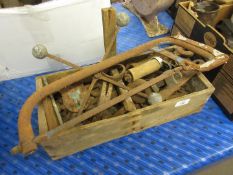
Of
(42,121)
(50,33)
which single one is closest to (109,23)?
(50,33)

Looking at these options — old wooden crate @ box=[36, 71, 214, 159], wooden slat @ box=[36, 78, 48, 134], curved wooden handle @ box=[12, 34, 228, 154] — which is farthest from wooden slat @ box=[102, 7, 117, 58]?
wooden slat @ box=[36, 78, 48, 134]

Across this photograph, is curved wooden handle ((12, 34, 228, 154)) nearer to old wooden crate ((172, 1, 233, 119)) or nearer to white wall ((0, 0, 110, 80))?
old wooden crate ((172, 1, 233, 119))

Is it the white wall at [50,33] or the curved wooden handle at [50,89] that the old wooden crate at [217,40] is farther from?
the white wall at [50,33]

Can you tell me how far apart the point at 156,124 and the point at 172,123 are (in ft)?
0.30

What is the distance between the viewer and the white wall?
998mm

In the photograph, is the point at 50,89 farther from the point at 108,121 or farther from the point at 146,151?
the point at 146,151

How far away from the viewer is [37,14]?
3.30 feet

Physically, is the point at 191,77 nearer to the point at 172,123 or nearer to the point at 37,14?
the point at 172,123

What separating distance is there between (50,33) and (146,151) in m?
0.74

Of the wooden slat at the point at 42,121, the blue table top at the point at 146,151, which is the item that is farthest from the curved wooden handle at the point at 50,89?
the blue table top at the point at 146,151

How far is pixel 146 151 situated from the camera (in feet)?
3.26

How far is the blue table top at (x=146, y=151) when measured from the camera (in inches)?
36.9

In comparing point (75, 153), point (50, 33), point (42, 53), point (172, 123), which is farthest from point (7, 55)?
point (172, 123)

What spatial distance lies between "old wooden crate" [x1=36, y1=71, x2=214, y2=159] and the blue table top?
4 cm
